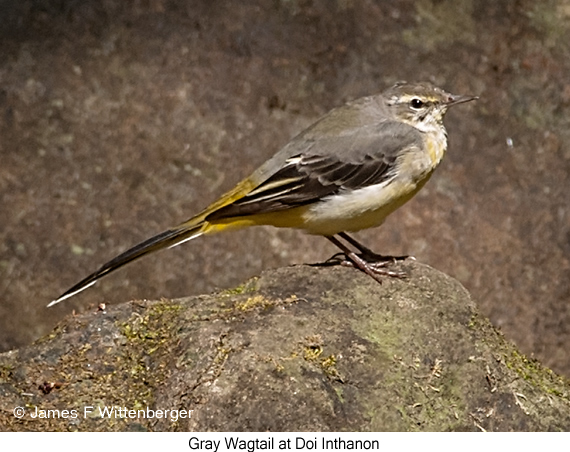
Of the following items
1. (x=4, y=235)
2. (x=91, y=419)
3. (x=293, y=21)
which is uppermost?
(x=293, y=21)

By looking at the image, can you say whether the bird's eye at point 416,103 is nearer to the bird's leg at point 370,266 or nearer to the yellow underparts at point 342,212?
the yellow underparts at point 342,212

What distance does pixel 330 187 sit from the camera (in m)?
5.02

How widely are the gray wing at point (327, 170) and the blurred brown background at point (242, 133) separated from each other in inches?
79.6

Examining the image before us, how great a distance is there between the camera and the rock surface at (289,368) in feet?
12.2

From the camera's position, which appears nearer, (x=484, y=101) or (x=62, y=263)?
(x=62, y=263)

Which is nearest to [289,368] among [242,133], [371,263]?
[371,263]

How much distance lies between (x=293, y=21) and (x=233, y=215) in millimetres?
3105

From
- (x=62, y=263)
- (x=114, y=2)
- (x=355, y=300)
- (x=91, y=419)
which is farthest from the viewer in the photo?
(x=114, y=2)

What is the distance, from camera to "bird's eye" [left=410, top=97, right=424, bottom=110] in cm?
535

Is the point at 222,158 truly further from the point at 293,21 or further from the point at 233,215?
the point at 233,215

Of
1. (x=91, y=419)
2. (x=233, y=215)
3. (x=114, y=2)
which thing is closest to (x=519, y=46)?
(x=114, y=2)

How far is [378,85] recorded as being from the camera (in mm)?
7531

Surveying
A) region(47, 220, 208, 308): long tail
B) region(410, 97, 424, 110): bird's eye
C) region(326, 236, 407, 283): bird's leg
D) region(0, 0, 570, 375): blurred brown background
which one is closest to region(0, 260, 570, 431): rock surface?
region(326, 236, 407, 283): bird's leg

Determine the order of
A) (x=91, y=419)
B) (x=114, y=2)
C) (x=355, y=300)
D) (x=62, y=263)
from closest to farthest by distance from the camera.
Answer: (x=91, y=419) < (x=355, y=300) < (x=62, y=263) < (x=114, y=2)
